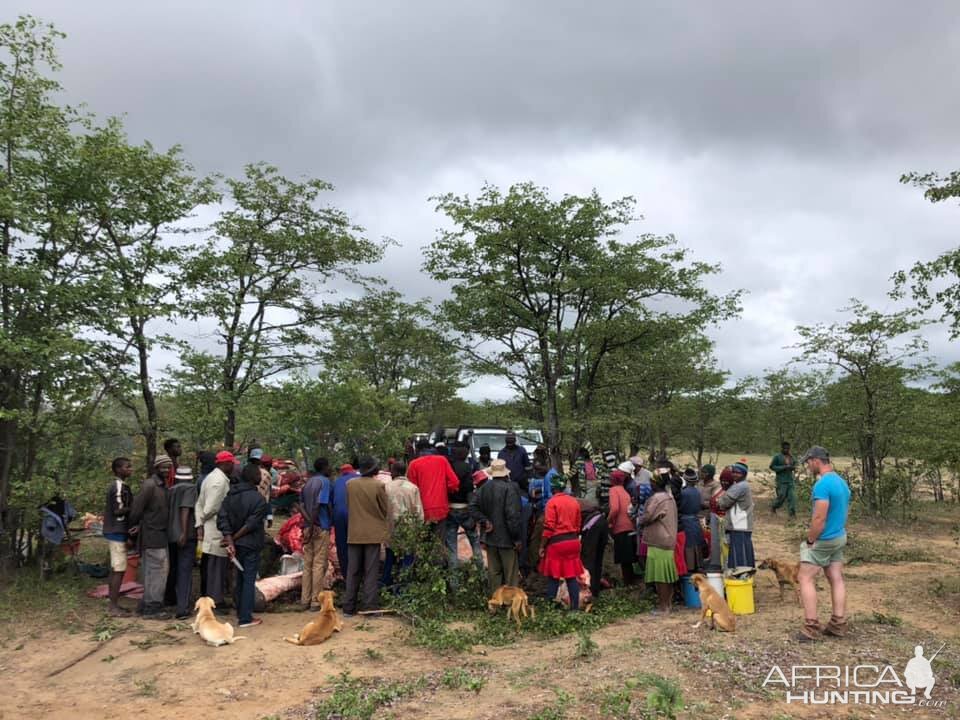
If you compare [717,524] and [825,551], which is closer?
[825,551]

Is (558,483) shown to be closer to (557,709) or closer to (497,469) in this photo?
(497,469)

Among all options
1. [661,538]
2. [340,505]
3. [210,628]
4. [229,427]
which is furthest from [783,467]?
[210,628]

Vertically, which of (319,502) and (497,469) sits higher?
(497,469)

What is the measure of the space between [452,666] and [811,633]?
3.44 m

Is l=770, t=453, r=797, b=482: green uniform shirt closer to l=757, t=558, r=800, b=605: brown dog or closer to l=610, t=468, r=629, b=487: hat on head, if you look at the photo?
l=757, t=558, r=800, b=605: brown dog

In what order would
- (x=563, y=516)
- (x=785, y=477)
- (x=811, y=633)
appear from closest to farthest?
(x=811, y=633) → (x=563, y=516) → (x=785, y=477)

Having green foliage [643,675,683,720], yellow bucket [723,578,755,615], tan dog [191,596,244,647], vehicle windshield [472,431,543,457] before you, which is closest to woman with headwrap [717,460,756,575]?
yellow bucket [723,578,755,615]

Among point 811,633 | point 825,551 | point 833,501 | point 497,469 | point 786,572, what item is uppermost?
point 497,469

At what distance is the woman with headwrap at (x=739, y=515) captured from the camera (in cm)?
756

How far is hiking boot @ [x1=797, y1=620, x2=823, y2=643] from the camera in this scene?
578cm

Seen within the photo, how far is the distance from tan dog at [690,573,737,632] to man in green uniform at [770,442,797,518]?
8.82 m

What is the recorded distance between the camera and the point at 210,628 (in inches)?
250

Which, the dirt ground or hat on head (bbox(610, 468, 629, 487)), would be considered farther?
hat on head (bbox(610, 468, 629, 487))

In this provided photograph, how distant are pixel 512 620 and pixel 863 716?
11.9ft
